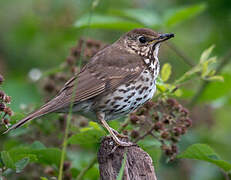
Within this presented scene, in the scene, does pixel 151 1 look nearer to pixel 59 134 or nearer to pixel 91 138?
pixel 59 134

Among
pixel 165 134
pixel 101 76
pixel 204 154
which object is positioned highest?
pixel 101 76

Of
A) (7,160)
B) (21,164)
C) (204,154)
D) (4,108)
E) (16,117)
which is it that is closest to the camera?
(4,108)

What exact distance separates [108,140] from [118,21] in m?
1.65

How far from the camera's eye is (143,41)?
5520mm

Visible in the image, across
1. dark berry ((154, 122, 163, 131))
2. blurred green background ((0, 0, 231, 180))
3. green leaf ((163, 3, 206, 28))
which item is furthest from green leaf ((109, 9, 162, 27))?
dark berry ((154, 122, 163, 131))

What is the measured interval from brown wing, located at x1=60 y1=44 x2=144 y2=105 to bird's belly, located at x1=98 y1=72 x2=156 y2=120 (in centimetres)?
7

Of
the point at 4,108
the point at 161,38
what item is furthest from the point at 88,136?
the point at 161,38

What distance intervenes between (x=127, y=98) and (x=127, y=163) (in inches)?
40.9

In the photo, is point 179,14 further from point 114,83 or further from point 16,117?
point 16,117

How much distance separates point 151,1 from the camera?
9602mm

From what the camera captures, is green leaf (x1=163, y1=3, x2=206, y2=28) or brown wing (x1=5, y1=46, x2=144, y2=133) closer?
brown wing (x1=5, y1=46, x2=144, y2=133)

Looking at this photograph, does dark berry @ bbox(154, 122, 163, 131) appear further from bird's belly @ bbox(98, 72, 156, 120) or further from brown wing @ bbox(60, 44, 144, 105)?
brown wing @ bbox(60, 44, 144, 105)

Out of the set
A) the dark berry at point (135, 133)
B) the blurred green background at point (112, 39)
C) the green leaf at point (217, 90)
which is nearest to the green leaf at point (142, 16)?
the green leaf at point (217, 90)

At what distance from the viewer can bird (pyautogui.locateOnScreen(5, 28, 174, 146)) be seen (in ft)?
16.1
